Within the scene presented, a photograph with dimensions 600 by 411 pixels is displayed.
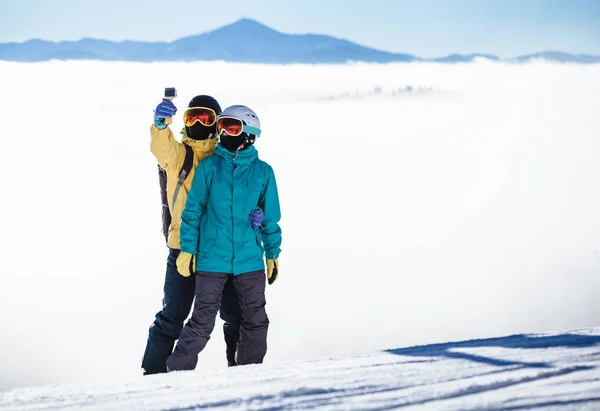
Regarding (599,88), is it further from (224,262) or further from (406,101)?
(224,262)

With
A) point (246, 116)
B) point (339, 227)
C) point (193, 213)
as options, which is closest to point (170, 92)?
point (246, 116)

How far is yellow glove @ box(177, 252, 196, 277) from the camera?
117 inches

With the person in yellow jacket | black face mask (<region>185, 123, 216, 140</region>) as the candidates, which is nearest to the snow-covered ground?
the person in yellow jacket

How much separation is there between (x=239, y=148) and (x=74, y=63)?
26950mm

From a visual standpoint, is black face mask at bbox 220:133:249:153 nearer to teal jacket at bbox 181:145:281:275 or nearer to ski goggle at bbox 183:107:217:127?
Result: teal jacket at bbox 181:145:281:275

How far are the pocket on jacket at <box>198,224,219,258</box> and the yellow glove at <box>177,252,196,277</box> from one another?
5cm

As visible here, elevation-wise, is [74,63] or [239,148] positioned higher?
[74,63]

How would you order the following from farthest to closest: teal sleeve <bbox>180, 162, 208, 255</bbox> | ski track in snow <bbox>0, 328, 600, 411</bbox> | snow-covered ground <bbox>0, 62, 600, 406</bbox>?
snow-covered ground <bbox>0, 62, 600, 406</bbox> → teal sleeve <bbox>180, 162, 208, 255</bbox> → ski track in snow <bbox>0, 328, 600, 411</bbox>

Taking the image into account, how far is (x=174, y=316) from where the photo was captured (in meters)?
3.29

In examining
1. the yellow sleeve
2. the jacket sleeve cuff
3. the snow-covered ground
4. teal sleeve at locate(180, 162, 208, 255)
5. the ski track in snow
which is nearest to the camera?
the ski track in snow

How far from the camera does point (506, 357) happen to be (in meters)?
2.41

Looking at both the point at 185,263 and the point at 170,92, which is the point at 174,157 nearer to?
the point at 170,92

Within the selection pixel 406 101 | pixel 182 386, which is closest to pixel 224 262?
pixel 182 386

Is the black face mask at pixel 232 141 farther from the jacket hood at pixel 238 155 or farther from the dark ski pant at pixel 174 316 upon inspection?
the dark ski pant at pixel 174 316
